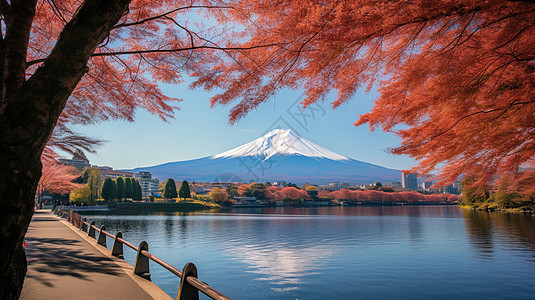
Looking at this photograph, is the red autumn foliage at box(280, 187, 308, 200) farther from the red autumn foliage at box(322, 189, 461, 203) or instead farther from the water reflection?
the water reflection

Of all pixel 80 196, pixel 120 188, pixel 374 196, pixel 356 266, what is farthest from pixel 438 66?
pixel 374 196

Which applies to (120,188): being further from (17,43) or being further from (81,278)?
(17,43)

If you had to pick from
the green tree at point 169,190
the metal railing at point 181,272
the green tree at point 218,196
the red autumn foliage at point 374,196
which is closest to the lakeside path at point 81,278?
the metal railing at point 181,272

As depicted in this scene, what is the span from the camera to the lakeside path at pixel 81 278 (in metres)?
5.72

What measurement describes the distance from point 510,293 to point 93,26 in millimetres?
14601

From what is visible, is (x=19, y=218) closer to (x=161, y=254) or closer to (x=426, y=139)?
(x=426, y=139)

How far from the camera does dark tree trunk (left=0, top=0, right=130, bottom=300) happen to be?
2516 millimetres

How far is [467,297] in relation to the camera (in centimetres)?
1093

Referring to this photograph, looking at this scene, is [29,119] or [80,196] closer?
[29,119]

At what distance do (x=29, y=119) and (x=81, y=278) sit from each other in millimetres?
5475

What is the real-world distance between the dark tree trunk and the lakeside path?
3.55 meters

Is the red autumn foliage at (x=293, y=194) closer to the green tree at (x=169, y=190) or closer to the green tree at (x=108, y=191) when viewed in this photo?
the green tree at (x=169, y=190)

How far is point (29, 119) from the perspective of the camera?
262cm

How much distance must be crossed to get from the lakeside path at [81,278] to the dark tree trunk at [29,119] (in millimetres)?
3547
